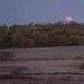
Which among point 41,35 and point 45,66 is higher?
point 41,35

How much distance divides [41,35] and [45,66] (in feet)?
0.58

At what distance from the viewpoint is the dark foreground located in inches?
36.0

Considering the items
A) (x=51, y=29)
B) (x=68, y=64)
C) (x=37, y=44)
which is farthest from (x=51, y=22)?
(x=68, y=64)

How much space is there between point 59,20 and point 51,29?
76mm

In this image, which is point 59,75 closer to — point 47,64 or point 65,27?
point 47,64

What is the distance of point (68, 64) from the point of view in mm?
977

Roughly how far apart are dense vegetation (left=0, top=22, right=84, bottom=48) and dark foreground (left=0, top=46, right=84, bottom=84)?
1.3 inches

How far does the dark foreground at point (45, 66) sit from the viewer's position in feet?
3.00

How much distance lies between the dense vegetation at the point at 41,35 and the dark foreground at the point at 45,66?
33 millimetres

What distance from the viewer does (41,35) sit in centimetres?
104

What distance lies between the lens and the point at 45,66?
0.98m

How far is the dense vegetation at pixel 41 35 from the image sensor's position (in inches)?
40.7

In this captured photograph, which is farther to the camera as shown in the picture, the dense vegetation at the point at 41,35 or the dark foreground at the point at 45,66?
the dense vegetation at the point at 41,35

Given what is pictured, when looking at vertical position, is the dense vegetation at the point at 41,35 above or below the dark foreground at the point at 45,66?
above
